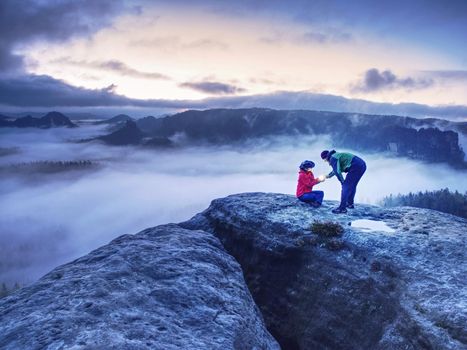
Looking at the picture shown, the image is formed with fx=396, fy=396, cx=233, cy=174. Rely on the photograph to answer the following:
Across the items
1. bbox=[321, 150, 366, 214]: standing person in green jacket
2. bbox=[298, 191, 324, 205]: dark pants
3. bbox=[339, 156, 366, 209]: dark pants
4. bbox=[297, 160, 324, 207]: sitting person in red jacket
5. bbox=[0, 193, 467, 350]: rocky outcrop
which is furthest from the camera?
bbox=[298, 191, 324, 205]: dark pants

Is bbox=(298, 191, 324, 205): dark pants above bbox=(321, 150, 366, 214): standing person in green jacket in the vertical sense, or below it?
below

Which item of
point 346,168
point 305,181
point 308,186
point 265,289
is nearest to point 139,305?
point 265,289

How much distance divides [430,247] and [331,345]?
7.12 metres

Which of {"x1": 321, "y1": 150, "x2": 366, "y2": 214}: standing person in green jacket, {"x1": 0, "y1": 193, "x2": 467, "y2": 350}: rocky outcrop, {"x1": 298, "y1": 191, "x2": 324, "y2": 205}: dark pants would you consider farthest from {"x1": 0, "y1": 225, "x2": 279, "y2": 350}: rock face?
{"x1": 321, "y1": 150, "x2": 366, "y2": 214}: standing person in green jacket

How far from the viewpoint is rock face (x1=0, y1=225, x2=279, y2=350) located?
13.0m

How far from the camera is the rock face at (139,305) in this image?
42.5 ft

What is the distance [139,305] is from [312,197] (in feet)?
51.8

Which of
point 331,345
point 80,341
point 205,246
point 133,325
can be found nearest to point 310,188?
point 205,246

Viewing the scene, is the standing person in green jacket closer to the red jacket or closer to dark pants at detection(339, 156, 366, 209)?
dark pants at detection(339, 156, 366, 209)

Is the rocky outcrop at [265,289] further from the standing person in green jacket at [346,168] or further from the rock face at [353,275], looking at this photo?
the standing person in green jacket at [346,168]

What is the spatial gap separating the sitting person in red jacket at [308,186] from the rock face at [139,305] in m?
8.62

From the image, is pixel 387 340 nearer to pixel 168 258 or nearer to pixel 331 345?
pixel 331 345

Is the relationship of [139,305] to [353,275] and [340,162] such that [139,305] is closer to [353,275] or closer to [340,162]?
[353,275]

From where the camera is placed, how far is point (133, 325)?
13727 mm
